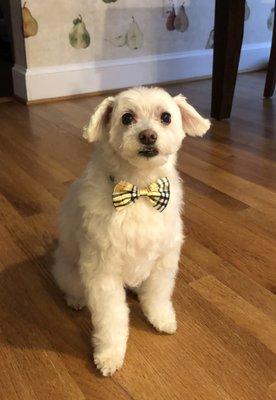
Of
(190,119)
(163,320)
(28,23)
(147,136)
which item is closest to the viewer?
(147,136)

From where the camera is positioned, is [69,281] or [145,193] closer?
[145,193]

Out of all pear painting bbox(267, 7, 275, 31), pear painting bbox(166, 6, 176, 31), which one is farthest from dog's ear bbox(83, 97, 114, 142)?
pear painting bbox(267, 7, 275, 31)

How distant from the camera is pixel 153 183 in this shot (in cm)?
97

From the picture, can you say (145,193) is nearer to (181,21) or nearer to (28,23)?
(28,23)

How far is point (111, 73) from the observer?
2990 millimetres

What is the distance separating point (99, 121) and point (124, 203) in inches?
6.6

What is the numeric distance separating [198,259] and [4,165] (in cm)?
104

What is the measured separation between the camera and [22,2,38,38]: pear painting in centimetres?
260

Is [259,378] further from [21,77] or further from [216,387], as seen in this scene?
[21,77]

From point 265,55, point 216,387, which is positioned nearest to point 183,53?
point 265,55

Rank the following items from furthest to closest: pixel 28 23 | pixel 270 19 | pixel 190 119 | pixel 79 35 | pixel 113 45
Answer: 1. pixel 270 19
2. pixel 113 45
3. pixel 79 35
4. pixel 28 23
5. pixel 190 119

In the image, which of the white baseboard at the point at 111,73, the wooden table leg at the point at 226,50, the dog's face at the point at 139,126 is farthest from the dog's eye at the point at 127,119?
the white baseboard at the point at 111,73

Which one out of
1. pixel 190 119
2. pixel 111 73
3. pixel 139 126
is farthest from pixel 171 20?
pixel 139 126

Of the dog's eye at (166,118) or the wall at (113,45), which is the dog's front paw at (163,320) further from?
the wall at (113,45)
